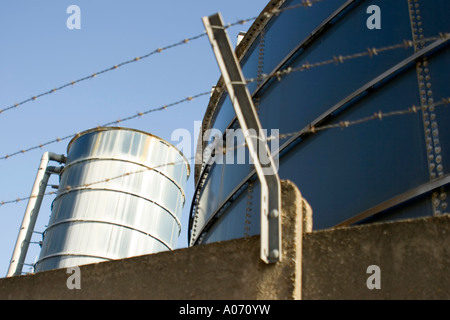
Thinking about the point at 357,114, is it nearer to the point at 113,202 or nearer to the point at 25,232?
the point at 25,232

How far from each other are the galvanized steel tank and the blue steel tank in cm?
697

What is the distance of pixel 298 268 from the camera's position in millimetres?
3445

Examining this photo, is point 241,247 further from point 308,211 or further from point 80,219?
point 80,219

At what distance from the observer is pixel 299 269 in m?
3.46

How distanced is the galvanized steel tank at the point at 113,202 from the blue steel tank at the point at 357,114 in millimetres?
6969

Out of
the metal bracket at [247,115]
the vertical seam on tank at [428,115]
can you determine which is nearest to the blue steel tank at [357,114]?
the vertical seam on tank at [428,115]

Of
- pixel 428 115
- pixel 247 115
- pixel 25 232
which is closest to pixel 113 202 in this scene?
pixel 25 232

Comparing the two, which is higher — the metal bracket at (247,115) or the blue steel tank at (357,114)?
the blue steel tank at (357,114)

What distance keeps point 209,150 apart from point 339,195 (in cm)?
475

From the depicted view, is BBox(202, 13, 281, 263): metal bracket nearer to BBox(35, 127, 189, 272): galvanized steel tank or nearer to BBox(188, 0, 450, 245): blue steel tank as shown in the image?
BBox(188, 0, 450, 245): blue steel tank

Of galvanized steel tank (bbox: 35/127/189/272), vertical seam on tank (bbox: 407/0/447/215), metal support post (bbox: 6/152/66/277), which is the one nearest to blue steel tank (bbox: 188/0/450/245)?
vertical seam on tank (bbox: 407/0/447/215)

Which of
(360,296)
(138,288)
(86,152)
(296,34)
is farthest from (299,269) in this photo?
(86,152)

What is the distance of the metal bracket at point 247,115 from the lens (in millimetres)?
3465

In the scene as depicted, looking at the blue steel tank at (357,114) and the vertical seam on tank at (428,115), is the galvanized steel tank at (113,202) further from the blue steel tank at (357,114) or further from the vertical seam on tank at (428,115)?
the vertical seam on tank at (428,115)
